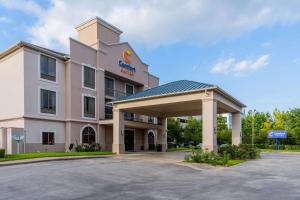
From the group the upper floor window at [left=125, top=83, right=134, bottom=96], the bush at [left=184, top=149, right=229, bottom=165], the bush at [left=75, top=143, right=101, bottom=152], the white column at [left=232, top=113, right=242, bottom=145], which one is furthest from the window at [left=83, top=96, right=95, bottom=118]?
the white column at [left=232, top=113, right=242, bottom=145]

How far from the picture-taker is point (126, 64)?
3528 cm

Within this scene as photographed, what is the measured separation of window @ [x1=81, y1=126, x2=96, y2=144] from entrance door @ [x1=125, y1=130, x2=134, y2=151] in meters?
5.81

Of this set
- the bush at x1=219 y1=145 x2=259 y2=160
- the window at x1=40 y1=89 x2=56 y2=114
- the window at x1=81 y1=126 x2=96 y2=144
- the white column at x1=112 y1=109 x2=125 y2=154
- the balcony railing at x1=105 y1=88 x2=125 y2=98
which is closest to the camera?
the bush at x1=219 y1=145 x2=259 y2=160

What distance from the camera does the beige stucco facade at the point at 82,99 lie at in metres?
23.5

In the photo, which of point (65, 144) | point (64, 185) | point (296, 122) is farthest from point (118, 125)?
point (296, 122)

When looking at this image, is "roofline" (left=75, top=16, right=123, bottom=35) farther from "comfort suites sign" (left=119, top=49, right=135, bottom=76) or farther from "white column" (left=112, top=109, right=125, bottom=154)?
"white column" (left=112, top=109, right=125, bottom=154)

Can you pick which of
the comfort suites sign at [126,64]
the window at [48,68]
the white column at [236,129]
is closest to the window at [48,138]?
the window at [48,68]

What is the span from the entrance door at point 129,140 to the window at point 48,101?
11.3 metres

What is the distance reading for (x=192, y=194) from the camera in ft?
28.1

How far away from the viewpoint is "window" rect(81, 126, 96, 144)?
29.2 m

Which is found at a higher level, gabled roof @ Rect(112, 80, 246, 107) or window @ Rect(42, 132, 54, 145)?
gabled roof @ Rect(112, 80, 246, 107)

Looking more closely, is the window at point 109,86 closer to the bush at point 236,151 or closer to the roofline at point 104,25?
the roofline at point 104,25

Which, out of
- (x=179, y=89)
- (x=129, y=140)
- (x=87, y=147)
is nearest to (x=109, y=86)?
(x=129, y=140)

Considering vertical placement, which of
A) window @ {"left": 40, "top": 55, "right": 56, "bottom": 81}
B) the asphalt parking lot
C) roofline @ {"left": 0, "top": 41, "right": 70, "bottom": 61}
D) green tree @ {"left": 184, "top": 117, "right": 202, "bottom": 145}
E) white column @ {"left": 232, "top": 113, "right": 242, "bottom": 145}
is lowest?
green tree @ {"left": 184, "top": 117, "right": 202, "bottom": 145}
